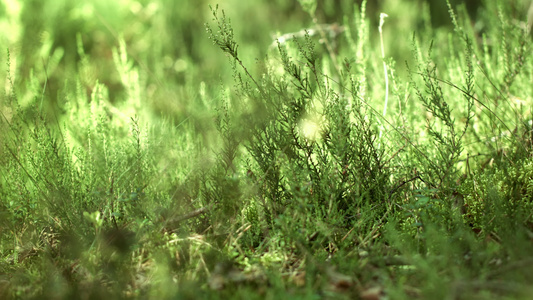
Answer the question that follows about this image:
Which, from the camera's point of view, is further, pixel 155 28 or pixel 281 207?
pixel 155 28

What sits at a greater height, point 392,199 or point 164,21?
point 164,21

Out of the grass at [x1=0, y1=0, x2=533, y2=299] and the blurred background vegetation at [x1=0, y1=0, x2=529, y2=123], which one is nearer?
the grass at [x1=0, y1=0, x2=533, y2=299]

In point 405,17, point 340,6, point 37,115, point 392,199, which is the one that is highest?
point 340,6

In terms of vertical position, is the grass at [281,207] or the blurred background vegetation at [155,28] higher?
the blurred background vegetation at [155,28]

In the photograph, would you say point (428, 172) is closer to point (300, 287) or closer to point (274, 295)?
point (300, 287)

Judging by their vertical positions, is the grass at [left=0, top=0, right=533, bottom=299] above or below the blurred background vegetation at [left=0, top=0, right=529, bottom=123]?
below

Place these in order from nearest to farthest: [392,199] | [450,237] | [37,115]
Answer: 1. [450,237]
2. [392,199]
3. [37,115]

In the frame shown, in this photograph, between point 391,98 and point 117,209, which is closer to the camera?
point 117,209

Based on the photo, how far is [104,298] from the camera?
131cm

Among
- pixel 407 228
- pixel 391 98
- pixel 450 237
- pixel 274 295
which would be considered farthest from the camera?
pixel 391 98

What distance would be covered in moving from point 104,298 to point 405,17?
164 inches

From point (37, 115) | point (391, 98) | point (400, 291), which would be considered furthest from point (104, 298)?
point (391, 98)

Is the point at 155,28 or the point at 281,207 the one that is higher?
the point at 155,28

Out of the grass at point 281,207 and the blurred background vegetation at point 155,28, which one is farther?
the blurred background vegetation at point 155,28
